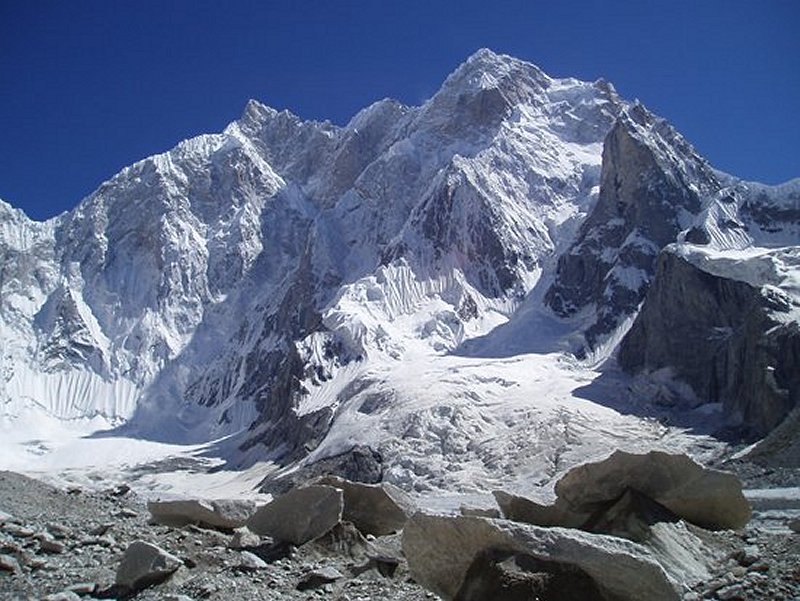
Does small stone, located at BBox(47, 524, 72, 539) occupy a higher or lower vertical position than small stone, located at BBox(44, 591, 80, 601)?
higher

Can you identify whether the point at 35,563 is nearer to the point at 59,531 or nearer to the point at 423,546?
the point at 59,531

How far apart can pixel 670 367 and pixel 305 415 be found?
65901 millimetres

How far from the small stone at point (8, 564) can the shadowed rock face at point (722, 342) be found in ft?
348

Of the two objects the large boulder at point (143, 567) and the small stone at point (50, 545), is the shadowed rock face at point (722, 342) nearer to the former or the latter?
the small stone at point (50, 545)

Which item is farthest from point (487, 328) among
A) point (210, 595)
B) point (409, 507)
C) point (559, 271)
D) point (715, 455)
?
point (210, 595)

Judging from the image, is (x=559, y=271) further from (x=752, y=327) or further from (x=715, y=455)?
(x=715, y=455)

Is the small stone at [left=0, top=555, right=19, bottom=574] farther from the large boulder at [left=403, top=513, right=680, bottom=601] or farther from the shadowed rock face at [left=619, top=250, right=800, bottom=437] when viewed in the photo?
the shadowed rock face at [left=619, top=250, right=800, bottom=437]

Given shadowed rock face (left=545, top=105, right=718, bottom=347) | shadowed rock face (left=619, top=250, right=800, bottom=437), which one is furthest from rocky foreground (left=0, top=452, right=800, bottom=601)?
shadowed rock face (left=545, top=105, right=718, bottom=347)

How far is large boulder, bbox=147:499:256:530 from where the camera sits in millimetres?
24188

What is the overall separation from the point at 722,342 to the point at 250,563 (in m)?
130

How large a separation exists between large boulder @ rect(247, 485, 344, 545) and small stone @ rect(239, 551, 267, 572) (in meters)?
2.43

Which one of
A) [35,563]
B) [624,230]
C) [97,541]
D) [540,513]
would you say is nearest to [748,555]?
[540,513]

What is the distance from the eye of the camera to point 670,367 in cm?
14200

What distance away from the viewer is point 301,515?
2162 cm
